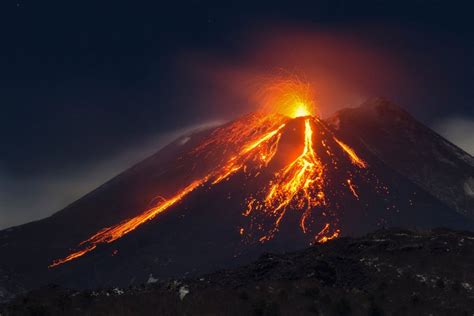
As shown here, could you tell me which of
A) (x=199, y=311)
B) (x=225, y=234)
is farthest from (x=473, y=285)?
(x=225, y=234)

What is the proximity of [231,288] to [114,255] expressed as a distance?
402 ft

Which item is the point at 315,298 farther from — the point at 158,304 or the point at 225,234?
A: the point at 225,234

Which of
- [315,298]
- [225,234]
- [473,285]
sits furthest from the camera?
[225,234]

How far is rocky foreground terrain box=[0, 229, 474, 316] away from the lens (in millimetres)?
62031

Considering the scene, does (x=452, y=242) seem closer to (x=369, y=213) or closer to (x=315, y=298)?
(x=315, y=298)

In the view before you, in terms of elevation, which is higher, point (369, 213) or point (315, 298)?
point (315, 298)

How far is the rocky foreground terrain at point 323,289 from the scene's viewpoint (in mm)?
62031

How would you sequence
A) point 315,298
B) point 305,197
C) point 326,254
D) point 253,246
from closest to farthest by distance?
point 315,298 → point 326,254 → point 253,246 → point 305,197

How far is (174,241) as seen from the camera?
185 metres

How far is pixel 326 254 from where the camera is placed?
85062 mm

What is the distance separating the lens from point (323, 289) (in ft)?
227

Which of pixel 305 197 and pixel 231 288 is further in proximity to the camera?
pixel 305 197

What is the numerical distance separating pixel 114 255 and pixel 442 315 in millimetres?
137069

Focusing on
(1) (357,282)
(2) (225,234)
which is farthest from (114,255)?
(1) (357,282)
